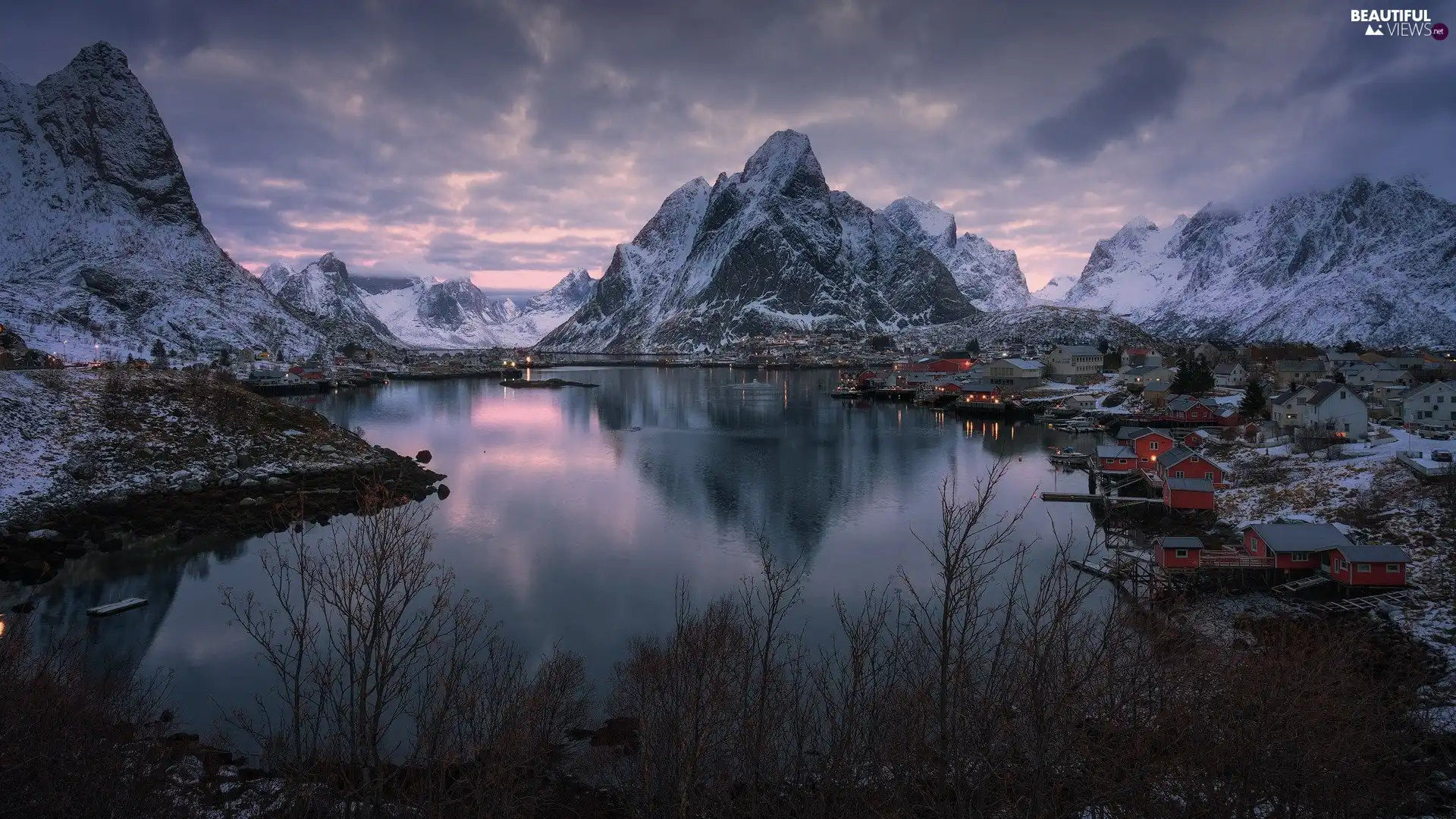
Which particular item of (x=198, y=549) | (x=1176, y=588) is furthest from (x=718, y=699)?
(x=198, y=549)

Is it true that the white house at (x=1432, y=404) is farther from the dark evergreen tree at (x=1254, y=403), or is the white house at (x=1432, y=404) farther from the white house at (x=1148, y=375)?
the white house at (x=1148, y=375)

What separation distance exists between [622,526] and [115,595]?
13996 mm

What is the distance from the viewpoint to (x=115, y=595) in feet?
61.2

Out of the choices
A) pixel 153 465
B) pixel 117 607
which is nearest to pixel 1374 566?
pixel 117 607

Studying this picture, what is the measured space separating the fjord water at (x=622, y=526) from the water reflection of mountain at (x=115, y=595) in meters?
0.07

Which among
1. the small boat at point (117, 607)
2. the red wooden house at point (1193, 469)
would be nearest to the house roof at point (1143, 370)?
the red wooden house at point (1193, 469)

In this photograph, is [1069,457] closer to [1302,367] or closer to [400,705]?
[1302,367]

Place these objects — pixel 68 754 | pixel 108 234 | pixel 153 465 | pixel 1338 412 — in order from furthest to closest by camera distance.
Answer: pixel 108 234
pixel 1338 412
pixel 153 465
pixel 68 754

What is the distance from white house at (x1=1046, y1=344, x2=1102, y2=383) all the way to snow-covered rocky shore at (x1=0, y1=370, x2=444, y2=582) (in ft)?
220

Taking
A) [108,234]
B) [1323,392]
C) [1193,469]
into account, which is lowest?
[1193,469]

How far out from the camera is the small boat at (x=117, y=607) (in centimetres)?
1719

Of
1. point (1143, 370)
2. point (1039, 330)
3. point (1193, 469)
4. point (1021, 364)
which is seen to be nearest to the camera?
point (1193, 469)

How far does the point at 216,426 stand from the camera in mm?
33312

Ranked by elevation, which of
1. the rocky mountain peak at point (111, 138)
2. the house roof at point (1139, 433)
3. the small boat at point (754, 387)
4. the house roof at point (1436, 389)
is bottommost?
the small boat at point (754, 387)
